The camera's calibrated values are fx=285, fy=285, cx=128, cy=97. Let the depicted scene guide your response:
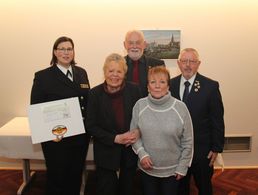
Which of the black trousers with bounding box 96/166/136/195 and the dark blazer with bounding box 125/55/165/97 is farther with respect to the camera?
the dark blazer with bounding box 125/55/165/97

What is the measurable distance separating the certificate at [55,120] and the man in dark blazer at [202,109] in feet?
2.72

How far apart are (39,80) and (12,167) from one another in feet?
6.69

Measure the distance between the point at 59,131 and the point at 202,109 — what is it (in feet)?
3.80

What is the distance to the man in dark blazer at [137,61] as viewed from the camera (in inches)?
105

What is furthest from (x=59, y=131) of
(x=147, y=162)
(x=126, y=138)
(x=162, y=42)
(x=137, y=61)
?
(x=162, y=42)

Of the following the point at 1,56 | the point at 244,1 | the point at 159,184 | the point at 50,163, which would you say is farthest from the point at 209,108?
the point at 1,56

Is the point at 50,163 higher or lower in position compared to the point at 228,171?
higher

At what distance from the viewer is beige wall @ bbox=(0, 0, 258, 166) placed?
11.3ft

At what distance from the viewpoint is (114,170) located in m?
2.20

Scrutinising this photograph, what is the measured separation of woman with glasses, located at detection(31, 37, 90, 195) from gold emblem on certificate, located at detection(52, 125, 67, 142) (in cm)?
3

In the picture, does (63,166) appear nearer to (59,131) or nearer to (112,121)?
(59,131)

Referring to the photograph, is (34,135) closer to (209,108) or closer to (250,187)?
(209,108)

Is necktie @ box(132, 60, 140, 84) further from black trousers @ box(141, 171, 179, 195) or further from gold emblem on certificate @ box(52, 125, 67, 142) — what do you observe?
black trousers @ box(141, 171, 179, 195)

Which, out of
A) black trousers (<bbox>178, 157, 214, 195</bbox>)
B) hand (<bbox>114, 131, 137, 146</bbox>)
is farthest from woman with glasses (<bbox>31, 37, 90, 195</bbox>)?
black trousers (<bbox>178, 157, 214, 195</bbox>)
